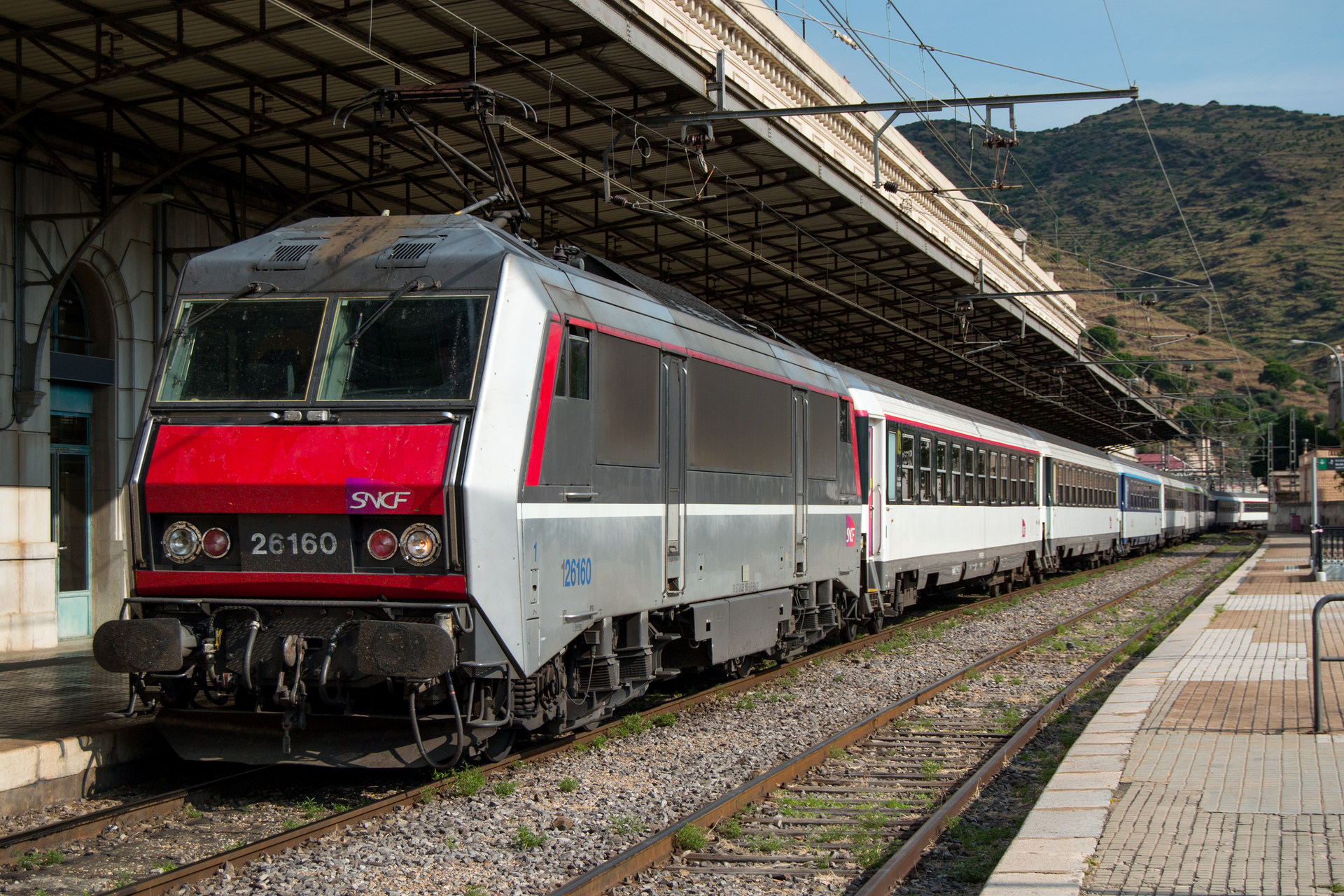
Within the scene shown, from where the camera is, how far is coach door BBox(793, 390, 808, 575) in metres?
12.4

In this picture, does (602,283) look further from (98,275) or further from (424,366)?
(98,275)

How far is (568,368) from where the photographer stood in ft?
26.1

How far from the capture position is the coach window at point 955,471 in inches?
Answer: 795

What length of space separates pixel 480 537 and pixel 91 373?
10.4m

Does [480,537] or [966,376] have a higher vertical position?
[966,376]

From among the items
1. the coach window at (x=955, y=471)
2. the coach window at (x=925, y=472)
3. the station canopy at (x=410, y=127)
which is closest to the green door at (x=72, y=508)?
the station canopy at (x=410, y=127)

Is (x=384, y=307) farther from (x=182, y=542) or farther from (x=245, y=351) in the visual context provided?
(x=182, y=542)

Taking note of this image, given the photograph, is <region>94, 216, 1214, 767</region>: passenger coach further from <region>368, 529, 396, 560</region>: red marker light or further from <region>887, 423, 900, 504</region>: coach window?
<region>887, 423, 900, 504</region>: coach window

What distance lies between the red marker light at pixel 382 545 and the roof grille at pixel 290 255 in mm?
1992

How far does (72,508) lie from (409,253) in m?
9.86

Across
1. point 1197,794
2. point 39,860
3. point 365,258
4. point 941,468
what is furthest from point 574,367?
point 941,468

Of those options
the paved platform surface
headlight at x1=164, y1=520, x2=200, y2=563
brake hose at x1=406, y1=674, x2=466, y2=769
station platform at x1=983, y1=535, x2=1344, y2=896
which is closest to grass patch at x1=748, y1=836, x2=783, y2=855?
station platform at x1=983, y1=535, x2=1344, y2=896

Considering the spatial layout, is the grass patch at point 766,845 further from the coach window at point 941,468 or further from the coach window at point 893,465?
the coach window at point 941,468

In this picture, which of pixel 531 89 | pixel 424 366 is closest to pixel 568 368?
pixel 424 366
